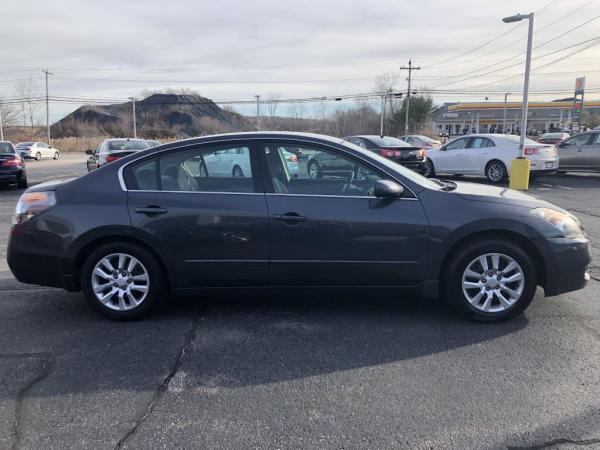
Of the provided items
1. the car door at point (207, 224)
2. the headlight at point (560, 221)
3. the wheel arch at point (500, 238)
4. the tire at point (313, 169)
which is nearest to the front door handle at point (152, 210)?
the car door at point (207, 224)

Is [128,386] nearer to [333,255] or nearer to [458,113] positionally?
[333,255]

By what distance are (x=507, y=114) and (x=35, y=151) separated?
69697mm

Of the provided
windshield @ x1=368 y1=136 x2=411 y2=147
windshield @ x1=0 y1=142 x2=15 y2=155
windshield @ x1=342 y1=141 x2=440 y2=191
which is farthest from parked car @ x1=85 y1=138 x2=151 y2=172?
windshield @ x1=342 y1=141 x2=440 y2=191

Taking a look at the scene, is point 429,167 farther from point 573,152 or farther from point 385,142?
point 573,152

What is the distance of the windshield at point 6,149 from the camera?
15.6 meters

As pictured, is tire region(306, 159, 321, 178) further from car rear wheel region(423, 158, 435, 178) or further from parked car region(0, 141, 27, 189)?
parked car region(0, 141, 27, 189)

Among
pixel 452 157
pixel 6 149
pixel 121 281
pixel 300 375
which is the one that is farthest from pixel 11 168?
pixel 300 375

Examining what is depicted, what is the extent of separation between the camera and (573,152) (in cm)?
1723

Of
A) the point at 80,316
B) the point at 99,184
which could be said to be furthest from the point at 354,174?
the point at 80,316

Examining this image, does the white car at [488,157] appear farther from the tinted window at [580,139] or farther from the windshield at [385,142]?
the tinted window at [580,139]

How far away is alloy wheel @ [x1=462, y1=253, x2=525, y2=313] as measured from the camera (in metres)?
4.28

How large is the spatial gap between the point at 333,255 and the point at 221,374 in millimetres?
1338

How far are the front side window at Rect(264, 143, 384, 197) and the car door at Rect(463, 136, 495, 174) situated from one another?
12.7 metres

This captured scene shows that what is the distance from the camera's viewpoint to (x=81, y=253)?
441cm
